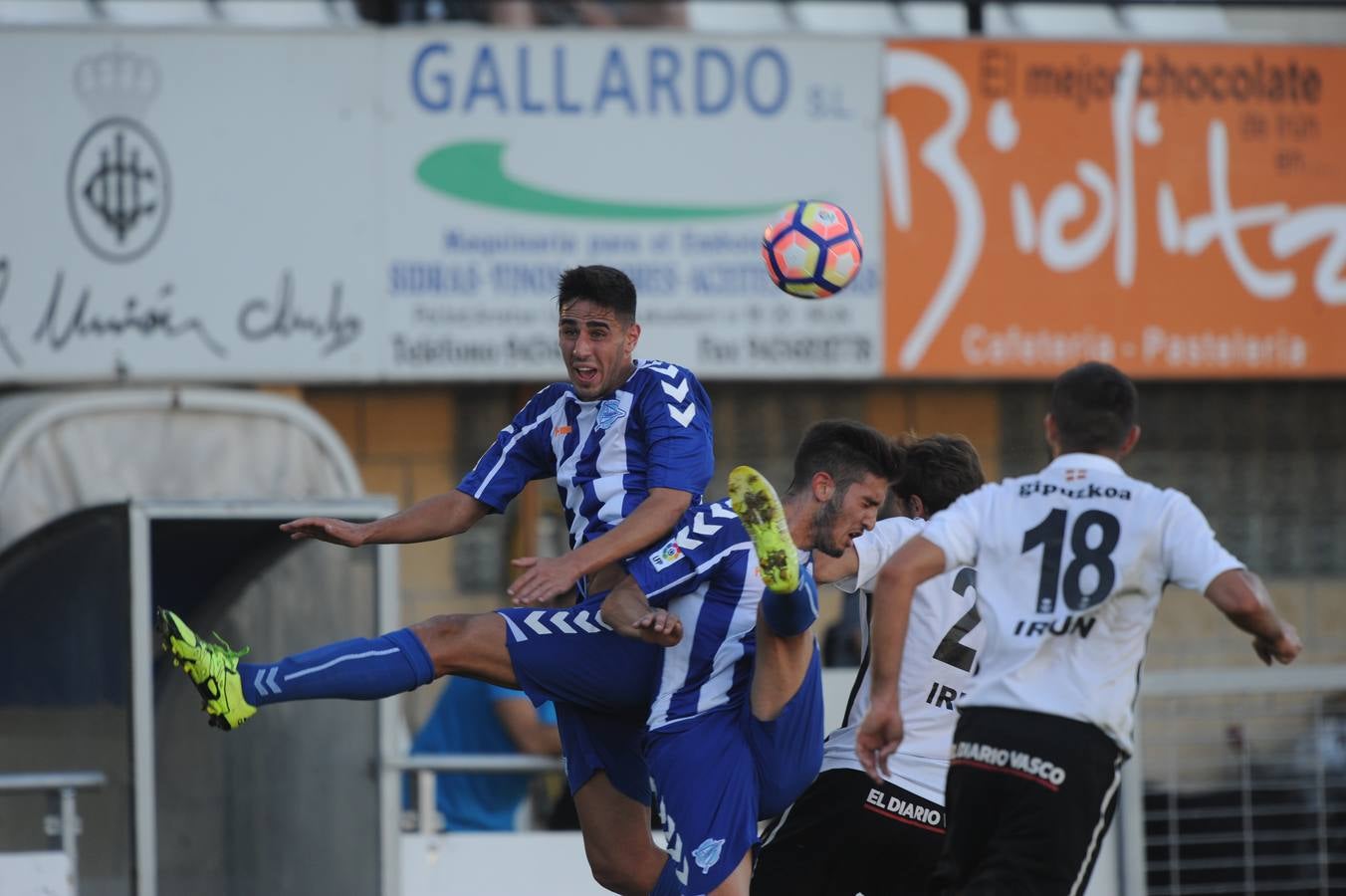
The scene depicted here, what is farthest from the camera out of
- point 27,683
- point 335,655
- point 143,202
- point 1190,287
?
point 1190,287

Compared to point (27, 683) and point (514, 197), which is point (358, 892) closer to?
point (27, 683)

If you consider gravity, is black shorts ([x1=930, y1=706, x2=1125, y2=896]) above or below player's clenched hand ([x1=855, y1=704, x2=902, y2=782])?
below

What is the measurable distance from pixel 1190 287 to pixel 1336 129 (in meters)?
1.37

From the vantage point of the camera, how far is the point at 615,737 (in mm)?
6480

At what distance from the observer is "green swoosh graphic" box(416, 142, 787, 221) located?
11188 mm

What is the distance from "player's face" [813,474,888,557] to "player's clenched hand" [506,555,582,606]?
0.82 metres

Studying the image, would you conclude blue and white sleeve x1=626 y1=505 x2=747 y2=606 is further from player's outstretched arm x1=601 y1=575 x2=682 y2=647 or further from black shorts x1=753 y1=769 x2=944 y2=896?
black shorts x1=753 y1=769 x2=944 y2=896

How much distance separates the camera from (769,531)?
5387mm

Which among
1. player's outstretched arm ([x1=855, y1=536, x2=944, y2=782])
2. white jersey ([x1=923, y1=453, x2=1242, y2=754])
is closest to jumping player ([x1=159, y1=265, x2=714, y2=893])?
player's outstretched arm ([x1=855, y1=536, x2=944, y2=782])

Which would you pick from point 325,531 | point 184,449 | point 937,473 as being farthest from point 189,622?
point 937,473

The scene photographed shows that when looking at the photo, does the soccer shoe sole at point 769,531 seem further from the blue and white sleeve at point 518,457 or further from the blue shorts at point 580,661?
the blue and white sleeve at point 518,457

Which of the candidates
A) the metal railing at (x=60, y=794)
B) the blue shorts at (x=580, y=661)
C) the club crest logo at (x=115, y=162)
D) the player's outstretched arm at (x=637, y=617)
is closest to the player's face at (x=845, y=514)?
the player's outstretched arm at (x=637, y=617)

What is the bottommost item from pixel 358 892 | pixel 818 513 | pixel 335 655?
pixel 358 892

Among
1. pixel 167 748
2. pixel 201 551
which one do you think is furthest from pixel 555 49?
pixel 167 748
